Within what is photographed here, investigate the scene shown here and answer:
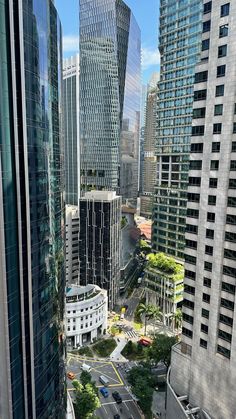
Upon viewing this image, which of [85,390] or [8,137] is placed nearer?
[8,137]

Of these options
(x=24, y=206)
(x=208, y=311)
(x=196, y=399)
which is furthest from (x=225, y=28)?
(x=196, y=399)

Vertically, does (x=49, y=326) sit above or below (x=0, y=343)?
below

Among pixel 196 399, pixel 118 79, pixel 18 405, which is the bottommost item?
pixel 196 399

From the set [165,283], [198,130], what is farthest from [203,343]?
[165,283]

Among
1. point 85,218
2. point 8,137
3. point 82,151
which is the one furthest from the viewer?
point 82,151

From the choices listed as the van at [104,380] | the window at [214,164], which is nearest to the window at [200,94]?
the window at [214,164]

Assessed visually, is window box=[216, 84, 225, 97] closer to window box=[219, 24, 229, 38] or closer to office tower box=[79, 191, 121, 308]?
window box=[219, 24, 229, 38]

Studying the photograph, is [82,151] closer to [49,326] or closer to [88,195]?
[88,195]

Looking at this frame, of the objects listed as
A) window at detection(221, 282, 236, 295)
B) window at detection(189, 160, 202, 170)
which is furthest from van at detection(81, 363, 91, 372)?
window at detection(189, 160, 202, 170)
